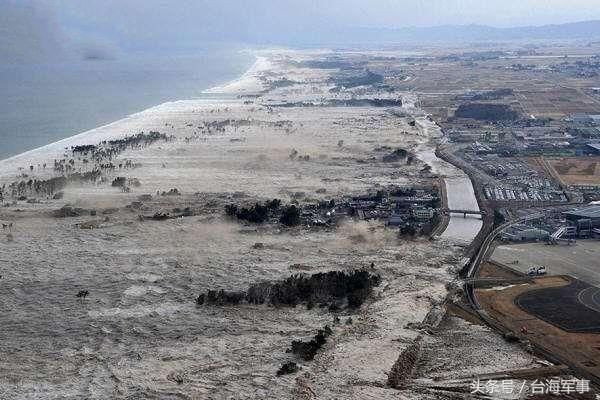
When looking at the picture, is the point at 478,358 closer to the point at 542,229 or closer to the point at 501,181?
the point at 542,229

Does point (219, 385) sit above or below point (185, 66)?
below

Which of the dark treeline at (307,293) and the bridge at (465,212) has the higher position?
the bridge at (465,212)

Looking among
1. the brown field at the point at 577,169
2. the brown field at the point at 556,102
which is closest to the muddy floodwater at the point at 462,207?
the brown field at the point at 577,169

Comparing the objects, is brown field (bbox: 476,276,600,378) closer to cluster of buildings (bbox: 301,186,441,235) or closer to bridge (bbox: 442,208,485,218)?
cluster of buildings (bbox: 301,186,441,235)

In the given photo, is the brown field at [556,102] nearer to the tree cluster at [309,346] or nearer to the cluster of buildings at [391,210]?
the cluster of buildings at [391,210]

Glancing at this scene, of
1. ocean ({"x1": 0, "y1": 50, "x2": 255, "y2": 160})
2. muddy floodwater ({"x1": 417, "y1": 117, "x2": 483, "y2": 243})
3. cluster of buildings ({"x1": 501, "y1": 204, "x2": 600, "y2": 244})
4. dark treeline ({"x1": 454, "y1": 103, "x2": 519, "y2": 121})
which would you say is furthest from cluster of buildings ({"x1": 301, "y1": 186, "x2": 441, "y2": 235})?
dark treeline ({"x1": 454, "y1": 103, "x2": 519, "y2": 121})

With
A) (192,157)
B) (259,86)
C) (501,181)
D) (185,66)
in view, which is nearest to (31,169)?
(192,157)
